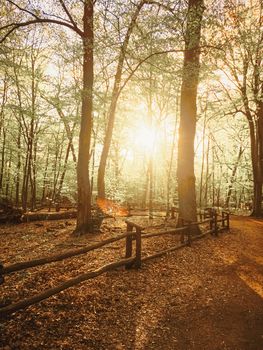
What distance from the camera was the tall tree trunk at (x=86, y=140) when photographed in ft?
39.2

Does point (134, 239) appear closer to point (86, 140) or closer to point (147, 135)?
point (86, 140)

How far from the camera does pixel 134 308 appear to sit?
5.63 metres

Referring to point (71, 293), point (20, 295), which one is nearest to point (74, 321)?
point (71, 293)

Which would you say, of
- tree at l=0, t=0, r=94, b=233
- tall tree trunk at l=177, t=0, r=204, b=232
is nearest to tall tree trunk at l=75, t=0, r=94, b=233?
tree at l=0, t=0, r=94, b=233

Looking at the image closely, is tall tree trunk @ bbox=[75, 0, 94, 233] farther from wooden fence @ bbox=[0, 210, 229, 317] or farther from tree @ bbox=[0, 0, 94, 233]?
wooden fence @ bbox=[0, 210, 229, 317]

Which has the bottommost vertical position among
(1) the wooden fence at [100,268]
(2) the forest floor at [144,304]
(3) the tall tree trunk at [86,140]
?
(2) the forest floor at [144,304]

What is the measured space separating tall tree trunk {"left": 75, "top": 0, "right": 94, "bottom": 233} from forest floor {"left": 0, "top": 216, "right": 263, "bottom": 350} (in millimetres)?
2375

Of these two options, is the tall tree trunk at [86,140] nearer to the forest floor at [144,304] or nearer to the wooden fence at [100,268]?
the forest floor at [144,304]

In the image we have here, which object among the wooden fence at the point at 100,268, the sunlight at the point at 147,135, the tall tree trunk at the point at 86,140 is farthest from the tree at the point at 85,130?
the sunlight at the point at 147,135

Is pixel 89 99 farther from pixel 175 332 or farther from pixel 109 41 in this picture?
pixel 175 332

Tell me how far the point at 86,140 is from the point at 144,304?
8.02 metres

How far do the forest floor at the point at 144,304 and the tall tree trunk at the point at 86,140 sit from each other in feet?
7.79

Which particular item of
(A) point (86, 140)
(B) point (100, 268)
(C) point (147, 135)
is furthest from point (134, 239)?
(C) point (147, 135)

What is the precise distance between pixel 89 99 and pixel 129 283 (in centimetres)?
839
